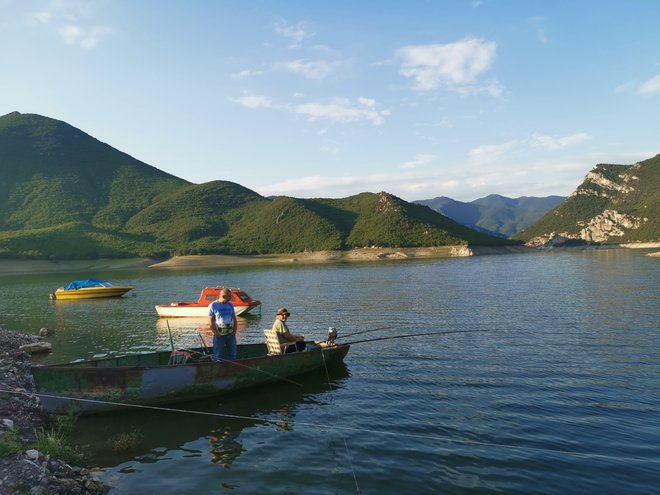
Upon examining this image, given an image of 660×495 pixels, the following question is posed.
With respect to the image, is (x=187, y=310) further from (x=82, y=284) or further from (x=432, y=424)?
(x=432, y=424)

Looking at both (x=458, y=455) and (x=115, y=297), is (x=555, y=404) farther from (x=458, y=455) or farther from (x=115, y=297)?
(x=115, y=297)

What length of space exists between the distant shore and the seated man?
123135 mm

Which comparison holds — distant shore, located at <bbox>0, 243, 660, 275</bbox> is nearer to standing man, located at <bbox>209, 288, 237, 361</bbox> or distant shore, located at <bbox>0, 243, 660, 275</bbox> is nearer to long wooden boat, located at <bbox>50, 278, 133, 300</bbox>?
long wooden boat, located at <bbox>50, 278, 133, 300</bbox>

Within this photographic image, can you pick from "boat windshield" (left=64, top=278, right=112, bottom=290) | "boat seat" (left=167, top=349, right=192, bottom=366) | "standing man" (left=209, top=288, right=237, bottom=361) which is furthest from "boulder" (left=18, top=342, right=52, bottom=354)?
"boat windshield" (left=64, top=278, right=112, bottom=290)

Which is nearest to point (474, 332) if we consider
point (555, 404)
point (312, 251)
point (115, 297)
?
point (555, 404)

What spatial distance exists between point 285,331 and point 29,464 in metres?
9.69

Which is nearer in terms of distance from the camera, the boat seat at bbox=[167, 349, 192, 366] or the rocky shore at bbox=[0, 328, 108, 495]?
the rocky shore at bbox=[0, 328, 108, 495]

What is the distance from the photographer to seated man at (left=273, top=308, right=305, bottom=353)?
17.2 metres

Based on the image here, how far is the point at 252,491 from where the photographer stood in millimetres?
9445

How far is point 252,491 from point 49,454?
15.0ft

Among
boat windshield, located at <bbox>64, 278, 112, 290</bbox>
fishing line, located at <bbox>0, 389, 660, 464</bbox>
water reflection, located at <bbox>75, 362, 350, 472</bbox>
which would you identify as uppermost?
boat windshield, located at <bbox>64, 278, 112, 290</bbox>

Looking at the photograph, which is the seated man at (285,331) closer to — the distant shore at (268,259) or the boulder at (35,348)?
the boulder at (35,348)

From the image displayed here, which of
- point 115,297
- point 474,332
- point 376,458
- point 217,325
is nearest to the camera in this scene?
point 376,458

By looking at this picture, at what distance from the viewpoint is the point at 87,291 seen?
5391 centimetres
